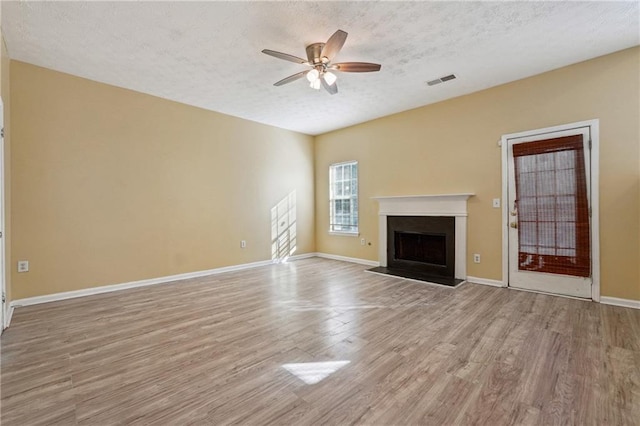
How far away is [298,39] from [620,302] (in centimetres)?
455

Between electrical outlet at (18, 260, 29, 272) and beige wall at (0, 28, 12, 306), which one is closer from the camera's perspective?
beige wall at (0, 28, 12, 306)

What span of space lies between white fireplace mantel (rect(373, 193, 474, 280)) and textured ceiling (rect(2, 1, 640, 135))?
1.66 meters

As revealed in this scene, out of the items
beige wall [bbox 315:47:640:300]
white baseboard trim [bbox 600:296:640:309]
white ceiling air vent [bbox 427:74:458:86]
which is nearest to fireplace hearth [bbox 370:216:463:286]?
beige wall [bbox 315:47:640:300]

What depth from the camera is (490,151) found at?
4.17 m

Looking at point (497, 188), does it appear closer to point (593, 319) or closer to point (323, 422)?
point (593, 319)

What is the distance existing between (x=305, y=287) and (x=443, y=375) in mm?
2419

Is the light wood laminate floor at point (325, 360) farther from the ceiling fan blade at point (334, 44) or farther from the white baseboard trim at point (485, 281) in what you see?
the ceiling fan blade at point (334, 44)

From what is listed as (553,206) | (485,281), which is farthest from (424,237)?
(553,206)

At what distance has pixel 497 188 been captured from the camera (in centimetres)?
411

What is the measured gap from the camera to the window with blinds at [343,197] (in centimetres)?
611

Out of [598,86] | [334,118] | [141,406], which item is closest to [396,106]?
[334,118]

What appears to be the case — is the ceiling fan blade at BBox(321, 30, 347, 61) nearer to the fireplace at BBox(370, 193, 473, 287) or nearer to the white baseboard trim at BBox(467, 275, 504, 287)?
the fireplace at BBox(370, 193, 473, 287)

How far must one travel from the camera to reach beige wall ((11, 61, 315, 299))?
11.2ft

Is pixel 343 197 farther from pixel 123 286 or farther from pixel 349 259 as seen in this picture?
pixel 123 286
